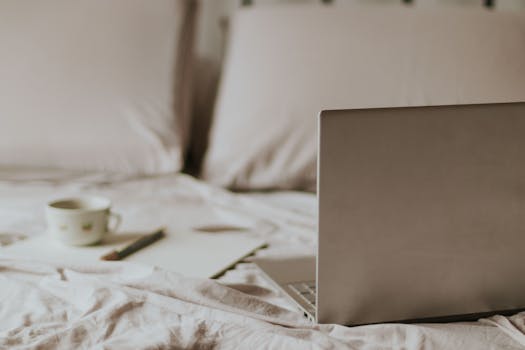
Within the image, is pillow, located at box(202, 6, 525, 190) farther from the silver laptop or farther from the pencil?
the silver laptop

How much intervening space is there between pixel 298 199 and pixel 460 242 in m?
0.67

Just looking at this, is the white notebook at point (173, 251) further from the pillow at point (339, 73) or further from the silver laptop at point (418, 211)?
the pillow at point (339, 73)

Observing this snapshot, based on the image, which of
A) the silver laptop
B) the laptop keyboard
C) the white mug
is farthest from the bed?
the silver laptop

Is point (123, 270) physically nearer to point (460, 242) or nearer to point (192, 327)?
point (192, 327)

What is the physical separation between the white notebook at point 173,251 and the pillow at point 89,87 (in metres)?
0.46

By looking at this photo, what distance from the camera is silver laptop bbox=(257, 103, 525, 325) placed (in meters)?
0.64

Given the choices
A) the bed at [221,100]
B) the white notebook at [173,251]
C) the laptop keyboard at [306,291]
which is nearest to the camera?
the laptop keyboard at [306,291]

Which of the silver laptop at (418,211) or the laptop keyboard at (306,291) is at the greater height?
the silver laptop at (418,211)

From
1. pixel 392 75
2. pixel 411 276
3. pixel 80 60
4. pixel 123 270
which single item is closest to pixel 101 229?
pixel 123 270

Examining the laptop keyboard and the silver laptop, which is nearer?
the silver laptop

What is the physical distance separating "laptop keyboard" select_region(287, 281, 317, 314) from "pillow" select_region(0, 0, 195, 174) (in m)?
0.70

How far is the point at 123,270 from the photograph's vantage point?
812mm

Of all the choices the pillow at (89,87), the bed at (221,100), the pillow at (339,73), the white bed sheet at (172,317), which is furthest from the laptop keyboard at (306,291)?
the pillow at (89,87)

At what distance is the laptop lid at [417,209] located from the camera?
25.1 inches
